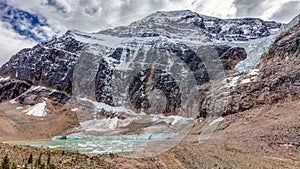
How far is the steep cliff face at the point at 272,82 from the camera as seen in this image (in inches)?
1982

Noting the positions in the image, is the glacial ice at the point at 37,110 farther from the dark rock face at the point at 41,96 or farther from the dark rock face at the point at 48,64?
the dark rock face at the point at 48,64

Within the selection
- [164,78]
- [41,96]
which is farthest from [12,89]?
[164,78]

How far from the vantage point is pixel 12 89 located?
11044 cm

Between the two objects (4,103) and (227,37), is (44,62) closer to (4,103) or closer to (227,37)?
(4,103)

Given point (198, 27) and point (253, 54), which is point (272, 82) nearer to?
point (253, 54)

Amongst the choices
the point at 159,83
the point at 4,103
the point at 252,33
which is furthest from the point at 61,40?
the point at 252,33

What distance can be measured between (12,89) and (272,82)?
99119 mm

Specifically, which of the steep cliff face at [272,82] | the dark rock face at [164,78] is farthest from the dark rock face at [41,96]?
the steep cliff face at [272,82]

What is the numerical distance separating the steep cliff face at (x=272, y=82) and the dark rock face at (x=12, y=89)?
78.7m

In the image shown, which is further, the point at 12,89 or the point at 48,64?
the point at 48,64

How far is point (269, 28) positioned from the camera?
6885 inches

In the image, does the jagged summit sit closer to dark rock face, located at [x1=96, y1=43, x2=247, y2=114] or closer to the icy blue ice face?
dark rock face, located at [x1=96, y1=43, x2=247, y2=114]

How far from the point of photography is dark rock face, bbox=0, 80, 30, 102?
108625 millimetres

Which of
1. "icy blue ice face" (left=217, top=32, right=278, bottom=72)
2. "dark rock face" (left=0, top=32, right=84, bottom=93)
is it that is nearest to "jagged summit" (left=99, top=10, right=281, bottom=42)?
"dark rock face" (left=0, top=32, right=84, bottom=93)
